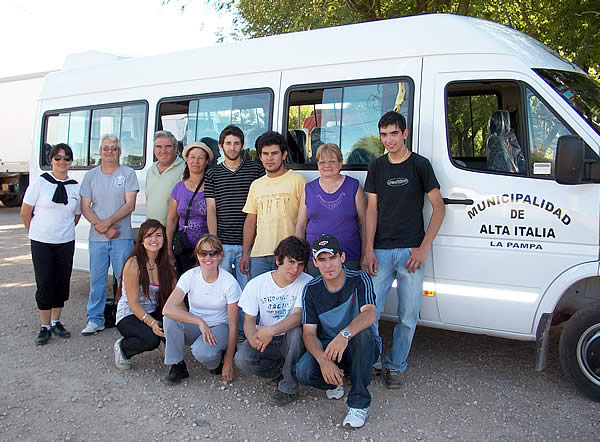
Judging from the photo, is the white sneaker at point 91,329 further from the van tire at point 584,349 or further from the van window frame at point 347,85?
the van tire at point 584,349

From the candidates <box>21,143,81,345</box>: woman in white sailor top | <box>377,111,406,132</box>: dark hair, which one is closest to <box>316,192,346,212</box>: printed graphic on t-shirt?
<box>377,111,406,132</box>: dark hair

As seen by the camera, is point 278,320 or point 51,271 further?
point 51,271

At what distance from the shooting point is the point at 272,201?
4574mm

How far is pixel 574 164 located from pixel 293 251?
1939mm

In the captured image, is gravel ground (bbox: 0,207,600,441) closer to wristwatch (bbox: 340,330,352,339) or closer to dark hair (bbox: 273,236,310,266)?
wristwatch (bbox: 340,330,352,339)

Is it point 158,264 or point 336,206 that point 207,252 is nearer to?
point 158,264

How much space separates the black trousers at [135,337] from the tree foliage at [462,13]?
633 centimetres

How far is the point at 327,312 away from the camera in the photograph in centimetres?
387

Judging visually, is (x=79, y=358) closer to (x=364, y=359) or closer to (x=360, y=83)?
(x=364, y=359)

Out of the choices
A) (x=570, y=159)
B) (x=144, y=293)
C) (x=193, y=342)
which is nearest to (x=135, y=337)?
(x=144, y=293)

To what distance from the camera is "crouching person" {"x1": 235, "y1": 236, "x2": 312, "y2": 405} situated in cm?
399

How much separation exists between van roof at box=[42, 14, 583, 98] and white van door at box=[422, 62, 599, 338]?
0.22 metres

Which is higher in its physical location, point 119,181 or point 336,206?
point 119,181

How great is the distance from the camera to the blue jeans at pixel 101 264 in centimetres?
564
